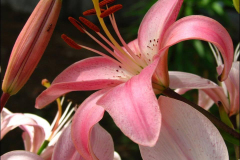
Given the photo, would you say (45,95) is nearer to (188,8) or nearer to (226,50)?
(226,50)

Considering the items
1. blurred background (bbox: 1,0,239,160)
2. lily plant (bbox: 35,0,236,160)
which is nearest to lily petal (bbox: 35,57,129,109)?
lily plant (bbox: 35,0,236,160)

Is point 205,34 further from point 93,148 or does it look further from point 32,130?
point 32,130

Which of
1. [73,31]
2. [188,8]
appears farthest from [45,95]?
[73,31]

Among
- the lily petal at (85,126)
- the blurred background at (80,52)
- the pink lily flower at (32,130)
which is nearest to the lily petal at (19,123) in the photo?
the pink lily flower at (32,130)

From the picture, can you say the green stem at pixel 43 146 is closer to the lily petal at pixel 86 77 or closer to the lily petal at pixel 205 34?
the lily petal at pixel 86 77

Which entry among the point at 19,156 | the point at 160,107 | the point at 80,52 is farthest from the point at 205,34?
the point at 80,52
